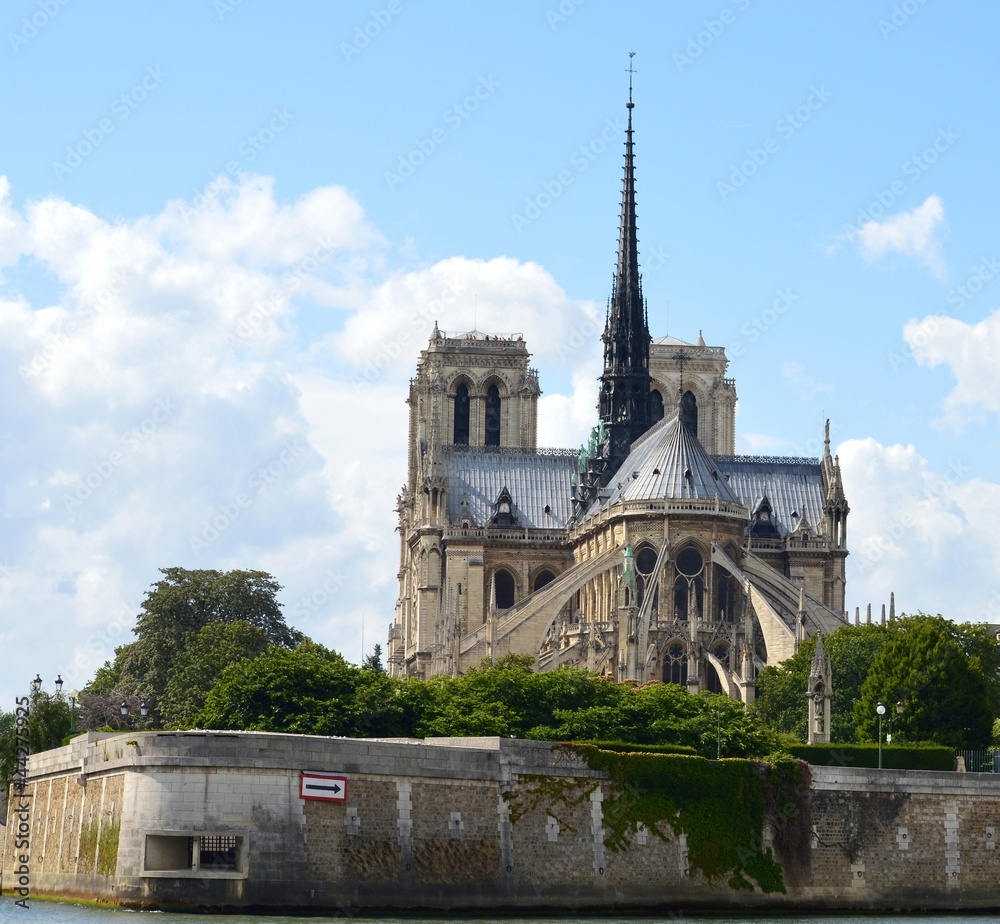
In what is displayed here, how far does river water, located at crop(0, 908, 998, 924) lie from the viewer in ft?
187

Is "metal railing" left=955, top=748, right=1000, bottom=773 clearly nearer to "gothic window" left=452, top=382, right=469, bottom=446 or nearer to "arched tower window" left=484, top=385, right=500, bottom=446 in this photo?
"arched tower window" left=484, top=385, right=500, bottom=446

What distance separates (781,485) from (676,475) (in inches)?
795

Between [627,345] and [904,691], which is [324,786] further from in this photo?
[627,345]

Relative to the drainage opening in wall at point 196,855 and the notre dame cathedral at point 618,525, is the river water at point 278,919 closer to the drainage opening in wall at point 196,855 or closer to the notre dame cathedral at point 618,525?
the drainage opening in wall at point 196,855

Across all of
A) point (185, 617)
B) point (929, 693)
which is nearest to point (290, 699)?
point (929, 693)

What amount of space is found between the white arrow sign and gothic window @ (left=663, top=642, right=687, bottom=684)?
5262 cm

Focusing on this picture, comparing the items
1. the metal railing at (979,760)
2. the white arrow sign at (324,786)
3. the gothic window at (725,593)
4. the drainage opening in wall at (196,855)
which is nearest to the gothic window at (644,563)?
the gothic window at (725,593)

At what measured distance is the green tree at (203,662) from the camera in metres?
96.2

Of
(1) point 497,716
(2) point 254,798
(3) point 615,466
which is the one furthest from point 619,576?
(2) point 254,798

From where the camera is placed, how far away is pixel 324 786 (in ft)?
200

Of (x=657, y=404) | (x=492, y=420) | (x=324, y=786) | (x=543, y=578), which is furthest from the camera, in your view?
(x=657, y=404)

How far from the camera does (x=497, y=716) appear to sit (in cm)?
7656

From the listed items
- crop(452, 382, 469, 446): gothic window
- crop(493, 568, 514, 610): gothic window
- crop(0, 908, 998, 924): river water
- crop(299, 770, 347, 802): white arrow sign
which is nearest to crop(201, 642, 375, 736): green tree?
crop(0, 908, 998, 924): river water

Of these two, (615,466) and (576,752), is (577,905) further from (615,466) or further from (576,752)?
(615,466)
